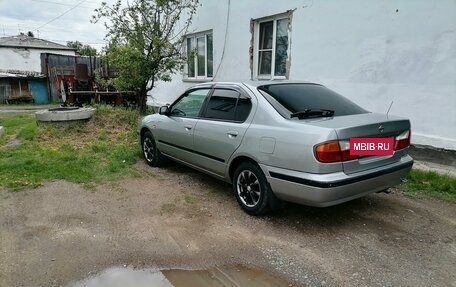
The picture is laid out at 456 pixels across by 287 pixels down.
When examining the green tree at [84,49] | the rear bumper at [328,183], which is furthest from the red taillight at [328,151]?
the green tree at [84,49]

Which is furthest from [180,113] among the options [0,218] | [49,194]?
[0,218]

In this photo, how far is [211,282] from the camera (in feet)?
9.11

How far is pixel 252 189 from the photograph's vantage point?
3916 mm

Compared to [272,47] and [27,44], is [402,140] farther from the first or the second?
[27,44]

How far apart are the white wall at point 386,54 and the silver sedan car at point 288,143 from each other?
2083 millimetres

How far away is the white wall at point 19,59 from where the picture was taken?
31.4m

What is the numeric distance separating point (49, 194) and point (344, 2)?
5.93m

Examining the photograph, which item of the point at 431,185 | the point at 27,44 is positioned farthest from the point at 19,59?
the point at 431,185

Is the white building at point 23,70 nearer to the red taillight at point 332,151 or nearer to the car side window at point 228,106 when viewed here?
the car side window at point 228,106

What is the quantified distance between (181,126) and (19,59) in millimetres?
34174

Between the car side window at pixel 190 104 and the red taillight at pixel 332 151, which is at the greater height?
the car side window at pixel 190 104

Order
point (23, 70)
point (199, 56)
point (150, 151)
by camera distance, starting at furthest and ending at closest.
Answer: point (23, 70), point (199, 56), point (150, 151)

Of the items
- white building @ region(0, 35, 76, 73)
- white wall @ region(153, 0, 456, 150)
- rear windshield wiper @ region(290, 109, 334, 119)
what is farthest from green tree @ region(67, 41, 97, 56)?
rear windshield wiper @ region(290, 109, 334, 119)

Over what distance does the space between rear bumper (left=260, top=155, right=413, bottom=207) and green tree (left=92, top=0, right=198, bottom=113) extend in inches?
257
